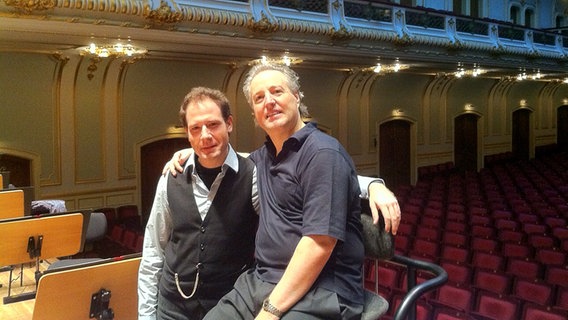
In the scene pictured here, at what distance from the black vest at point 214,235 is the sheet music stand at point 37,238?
2099 mm

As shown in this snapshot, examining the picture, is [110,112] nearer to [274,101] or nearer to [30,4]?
[30,4]

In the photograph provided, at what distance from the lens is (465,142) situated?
18.4m

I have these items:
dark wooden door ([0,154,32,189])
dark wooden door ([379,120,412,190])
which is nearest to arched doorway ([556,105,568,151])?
dark wooden door ([379,120,412,190])

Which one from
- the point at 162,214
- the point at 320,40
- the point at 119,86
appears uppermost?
the point at 320,40

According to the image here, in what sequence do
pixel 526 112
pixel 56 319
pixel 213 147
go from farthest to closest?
pixel 526 112
pixel 56 319
pixel 213 147

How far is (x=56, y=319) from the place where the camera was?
2660 mm

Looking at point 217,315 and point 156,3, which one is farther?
point 156,3

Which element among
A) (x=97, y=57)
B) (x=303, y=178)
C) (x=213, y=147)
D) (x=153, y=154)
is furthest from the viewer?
(x=153, y=154)

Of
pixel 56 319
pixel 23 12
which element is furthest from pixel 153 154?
pixel 56 319

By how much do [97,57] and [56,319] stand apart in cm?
768

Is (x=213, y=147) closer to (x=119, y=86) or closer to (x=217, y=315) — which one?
(x=217, y=315)

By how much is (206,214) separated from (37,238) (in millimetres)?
2292

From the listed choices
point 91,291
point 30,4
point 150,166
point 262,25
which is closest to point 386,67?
point 262,25

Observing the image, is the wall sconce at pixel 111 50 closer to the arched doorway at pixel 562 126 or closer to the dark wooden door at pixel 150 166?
the dark wooden door at pixel 150 166
